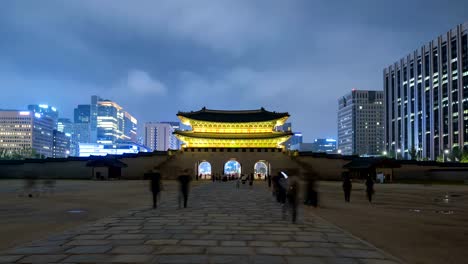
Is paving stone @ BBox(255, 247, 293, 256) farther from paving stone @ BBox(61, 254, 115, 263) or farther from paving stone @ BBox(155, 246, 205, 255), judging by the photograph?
paving stone @ BBox(61, 254, 115, 263)

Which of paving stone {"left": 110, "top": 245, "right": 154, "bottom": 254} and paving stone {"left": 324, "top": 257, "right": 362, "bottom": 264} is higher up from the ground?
paving stone {"left": 110, "top": 245, "right": 154, "bottom": 254}

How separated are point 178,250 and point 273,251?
1.89 m

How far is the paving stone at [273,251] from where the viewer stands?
7.61 metres

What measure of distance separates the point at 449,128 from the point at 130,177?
84393 mm

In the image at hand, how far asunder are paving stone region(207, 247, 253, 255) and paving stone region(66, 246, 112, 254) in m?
2.08

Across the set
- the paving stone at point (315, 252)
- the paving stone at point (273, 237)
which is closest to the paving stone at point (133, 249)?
the paving stone at point (273, 237)

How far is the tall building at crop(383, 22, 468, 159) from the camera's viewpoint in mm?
98438

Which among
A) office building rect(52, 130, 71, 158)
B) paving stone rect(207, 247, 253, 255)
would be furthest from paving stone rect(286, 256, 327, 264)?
office building rect(52, 130, 71, 158)

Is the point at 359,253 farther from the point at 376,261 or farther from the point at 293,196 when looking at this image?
the point at 293,196

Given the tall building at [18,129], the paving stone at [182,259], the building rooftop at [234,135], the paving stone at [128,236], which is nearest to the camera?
the paving stone at [182,259]

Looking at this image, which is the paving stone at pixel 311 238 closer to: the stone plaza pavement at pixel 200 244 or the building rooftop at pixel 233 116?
the stone plaza pavement at pixel 200 244

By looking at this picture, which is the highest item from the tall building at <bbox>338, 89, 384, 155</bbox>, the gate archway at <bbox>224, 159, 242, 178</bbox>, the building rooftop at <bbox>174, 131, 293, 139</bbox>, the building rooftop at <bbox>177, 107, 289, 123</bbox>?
the tall building at <bbox>338, 89, 384, 155</bbox>

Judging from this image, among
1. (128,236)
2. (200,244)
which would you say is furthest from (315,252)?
(128,236)

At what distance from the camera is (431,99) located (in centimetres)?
11088
